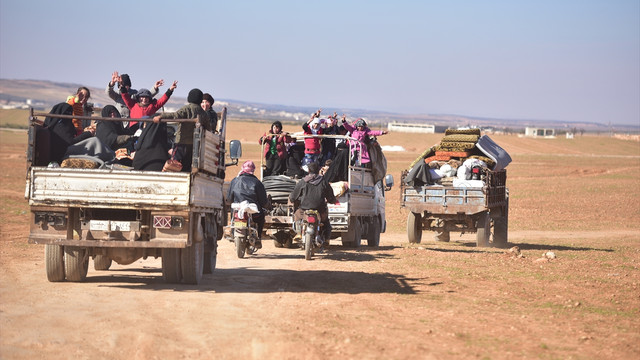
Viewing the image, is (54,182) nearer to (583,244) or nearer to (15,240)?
(15,240)

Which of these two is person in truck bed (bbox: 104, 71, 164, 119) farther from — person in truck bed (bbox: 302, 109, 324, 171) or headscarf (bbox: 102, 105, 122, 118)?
person in truck bed (bbox: 302, 109, 324, 171)

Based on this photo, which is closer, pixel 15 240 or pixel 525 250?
pixel 15 240

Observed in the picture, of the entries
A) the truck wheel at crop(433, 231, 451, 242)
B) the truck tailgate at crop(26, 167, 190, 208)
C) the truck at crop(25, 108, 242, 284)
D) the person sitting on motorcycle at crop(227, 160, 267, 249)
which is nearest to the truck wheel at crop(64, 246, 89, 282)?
the truck at crop(25, 108, 242, 284)

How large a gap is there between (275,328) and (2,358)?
2854mm

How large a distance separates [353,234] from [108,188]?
30.9ft

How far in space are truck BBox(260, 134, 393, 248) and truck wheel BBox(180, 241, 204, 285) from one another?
549 centimetres

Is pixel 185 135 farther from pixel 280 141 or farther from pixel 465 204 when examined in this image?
pixel 465 204

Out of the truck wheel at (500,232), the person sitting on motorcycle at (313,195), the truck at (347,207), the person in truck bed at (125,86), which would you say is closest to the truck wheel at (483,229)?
the truck wheel at (500,232)

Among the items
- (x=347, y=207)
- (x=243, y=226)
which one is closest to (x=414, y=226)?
(x=347, y=207)

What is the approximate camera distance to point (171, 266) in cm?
1255

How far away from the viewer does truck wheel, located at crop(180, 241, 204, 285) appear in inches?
487

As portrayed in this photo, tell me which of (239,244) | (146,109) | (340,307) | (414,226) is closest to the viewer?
(340,307)

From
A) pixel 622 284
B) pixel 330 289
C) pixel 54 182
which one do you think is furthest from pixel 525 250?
pixel 54 182

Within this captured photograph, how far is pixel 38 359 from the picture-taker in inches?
299
